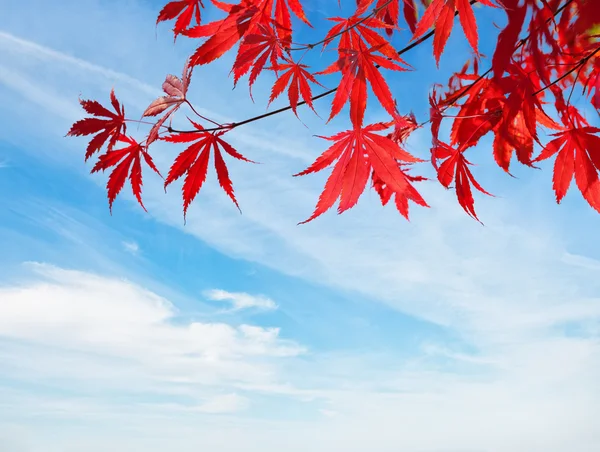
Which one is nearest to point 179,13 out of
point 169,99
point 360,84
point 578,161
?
point 169,99

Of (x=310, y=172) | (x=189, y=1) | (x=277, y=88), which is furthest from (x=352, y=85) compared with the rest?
(x=189, y=1)

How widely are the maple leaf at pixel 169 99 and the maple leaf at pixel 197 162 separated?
174 millimetres

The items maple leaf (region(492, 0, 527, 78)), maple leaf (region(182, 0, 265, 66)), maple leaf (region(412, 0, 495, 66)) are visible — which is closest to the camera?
maple leaf (region(492, 0, 527, 78))

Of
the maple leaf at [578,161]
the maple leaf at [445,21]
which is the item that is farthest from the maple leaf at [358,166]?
the maple leaf at [578,161]

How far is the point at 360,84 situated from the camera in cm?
180

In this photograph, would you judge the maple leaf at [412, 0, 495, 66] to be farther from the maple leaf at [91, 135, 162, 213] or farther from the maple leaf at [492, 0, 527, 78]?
the maple leaf at [91, 135, 162, 213]

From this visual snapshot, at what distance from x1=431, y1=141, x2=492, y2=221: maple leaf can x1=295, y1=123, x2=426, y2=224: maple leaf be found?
10.0 inches

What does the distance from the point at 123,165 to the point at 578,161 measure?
1.97 m

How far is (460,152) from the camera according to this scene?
7.11ft

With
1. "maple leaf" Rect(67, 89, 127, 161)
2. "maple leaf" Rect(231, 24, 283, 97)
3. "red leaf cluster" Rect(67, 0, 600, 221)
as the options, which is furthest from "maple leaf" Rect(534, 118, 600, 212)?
"maple leaf" Rect(67, 89, 127, 161)

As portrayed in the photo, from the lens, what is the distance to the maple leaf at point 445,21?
5.67 feet

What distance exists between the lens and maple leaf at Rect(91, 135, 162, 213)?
8.11 ft

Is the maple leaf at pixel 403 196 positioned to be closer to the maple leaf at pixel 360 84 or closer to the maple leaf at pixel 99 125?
the maple leaf at pixel 360 84

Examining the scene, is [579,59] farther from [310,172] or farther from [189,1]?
[189,1]
